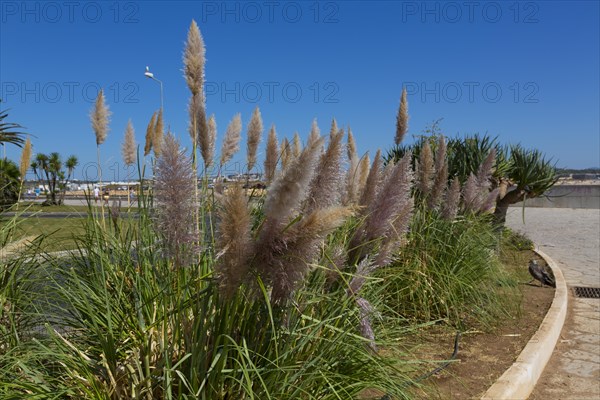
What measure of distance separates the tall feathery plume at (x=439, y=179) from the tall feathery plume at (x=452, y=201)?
3.2 inches

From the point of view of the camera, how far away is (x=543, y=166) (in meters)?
10.4

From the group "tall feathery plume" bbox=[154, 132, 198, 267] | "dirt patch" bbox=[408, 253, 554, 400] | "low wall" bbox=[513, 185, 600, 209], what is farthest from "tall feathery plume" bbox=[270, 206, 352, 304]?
"low wall" bbox=[513, 185, 600, 209]

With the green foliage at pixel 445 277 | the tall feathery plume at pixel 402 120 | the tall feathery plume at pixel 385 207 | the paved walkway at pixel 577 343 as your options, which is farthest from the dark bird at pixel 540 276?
the tall feathery plume at pixel 385 207

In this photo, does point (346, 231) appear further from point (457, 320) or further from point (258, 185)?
point (457, 320)

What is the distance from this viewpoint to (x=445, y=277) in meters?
4.68

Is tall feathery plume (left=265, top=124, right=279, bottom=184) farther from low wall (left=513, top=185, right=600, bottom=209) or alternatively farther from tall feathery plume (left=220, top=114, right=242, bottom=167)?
low wall (left=513, top=185, right=600, bottom=209)

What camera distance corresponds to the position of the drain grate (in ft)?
24.2

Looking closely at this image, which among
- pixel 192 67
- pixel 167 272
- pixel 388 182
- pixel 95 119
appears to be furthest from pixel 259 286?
pixel 95 119

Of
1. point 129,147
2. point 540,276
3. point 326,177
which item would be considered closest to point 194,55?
point 129,147

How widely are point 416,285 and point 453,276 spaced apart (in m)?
0.36

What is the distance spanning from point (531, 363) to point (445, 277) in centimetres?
101

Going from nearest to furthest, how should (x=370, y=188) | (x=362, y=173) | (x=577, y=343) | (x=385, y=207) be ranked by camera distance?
1. (x=385, y=207)
2. (x=370, y=188)
3. (x=362, y=173)
4. (x=577, y=343)

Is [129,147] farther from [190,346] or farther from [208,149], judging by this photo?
[190,346]

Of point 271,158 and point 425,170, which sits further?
point 425,170
